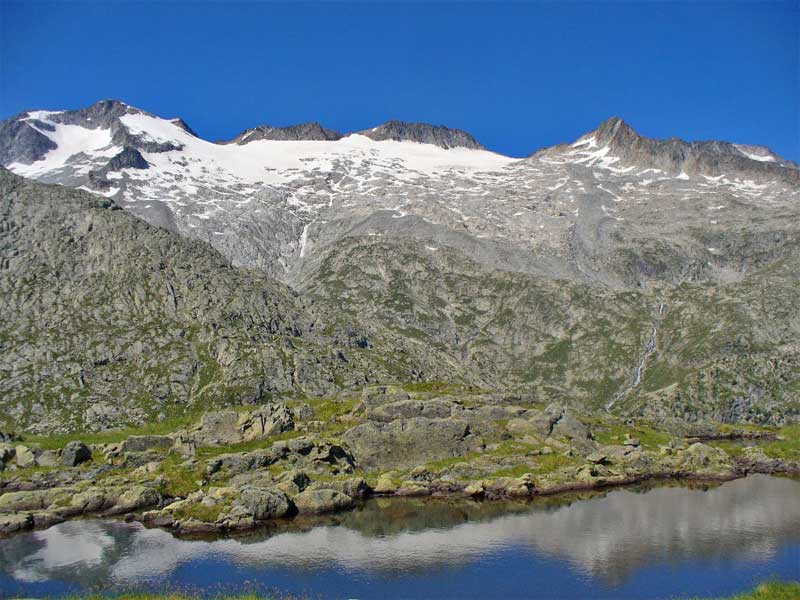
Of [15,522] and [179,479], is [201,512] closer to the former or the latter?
[179,479]

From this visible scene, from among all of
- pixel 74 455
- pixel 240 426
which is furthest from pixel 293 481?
pixel 74 455

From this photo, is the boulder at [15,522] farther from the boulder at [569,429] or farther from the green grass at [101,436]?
the boulder at [569,429]

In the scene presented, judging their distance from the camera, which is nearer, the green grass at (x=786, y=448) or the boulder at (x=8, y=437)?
the green grass at (x=786, y=448)

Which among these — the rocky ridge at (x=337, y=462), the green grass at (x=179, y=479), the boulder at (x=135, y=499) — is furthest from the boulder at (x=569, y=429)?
the boulder at (x=135, y=499)

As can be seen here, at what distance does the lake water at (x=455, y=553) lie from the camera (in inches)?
2943

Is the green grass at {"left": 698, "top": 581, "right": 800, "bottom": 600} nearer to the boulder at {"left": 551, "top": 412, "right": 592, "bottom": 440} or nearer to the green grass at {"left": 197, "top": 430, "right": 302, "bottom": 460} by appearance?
the boulder at {"left": 551, "top": 412, "right": 592, "bottom": 440}

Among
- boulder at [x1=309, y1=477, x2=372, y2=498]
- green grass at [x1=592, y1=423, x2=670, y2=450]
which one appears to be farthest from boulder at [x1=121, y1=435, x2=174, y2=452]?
green grass at [x1=592, y1=423, x2=670, y2=450]

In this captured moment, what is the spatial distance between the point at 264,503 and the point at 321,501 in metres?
9.83

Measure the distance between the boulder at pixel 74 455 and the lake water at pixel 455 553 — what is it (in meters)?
40.7

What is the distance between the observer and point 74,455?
14600 centimetres

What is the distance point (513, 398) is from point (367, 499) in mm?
69931

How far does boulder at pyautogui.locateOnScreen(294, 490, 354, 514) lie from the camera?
112 m

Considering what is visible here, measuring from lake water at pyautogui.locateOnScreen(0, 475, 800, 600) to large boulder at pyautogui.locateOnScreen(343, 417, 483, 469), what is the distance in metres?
24.2

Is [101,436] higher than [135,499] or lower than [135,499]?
higher
